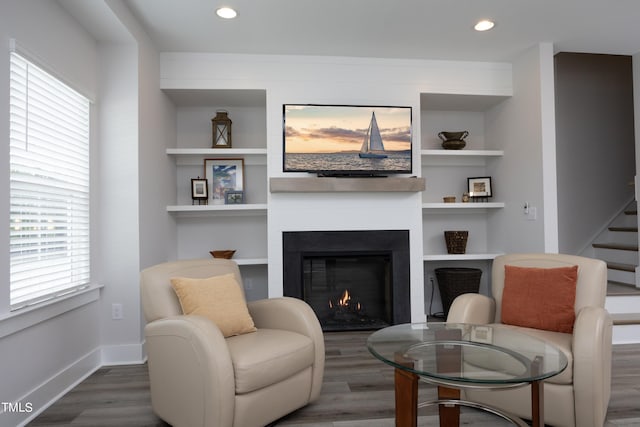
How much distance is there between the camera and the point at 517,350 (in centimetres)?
→ 174

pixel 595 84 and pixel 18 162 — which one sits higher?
pixel 595 84

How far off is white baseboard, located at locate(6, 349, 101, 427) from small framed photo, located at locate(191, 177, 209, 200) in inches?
62.1

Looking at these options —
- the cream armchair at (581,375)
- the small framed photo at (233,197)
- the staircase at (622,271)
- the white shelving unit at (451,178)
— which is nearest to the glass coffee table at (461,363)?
the cream armchair at (581,375)

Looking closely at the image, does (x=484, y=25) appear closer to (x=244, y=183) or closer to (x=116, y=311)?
(x=244, y=183)

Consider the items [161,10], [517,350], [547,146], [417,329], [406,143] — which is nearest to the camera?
[517,350]

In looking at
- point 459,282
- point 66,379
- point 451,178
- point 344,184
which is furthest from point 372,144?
point 66,379

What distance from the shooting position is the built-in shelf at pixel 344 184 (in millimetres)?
3598

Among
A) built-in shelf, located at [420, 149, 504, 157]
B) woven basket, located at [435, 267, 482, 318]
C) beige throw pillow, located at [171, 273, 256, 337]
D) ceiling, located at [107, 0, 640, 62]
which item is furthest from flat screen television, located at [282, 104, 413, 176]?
beige throw pillow, located at [171, 273, 256, 337]

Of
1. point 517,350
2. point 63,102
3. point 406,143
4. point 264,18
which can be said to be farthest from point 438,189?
point 63,102

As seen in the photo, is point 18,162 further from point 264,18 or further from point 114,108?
point 264,18

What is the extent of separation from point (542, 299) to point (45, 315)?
2.80 m

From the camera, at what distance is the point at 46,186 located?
94.3 inches

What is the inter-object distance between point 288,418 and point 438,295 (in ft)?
8.94

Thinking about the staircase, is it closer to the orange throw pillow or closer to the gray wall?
the gray wall
